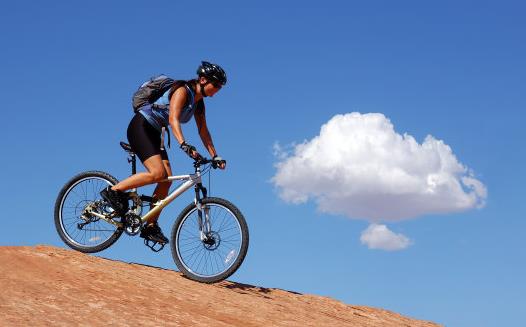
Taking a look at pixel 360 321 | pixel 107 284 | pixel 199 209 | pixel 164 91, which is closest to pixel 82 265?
pixel 107 284

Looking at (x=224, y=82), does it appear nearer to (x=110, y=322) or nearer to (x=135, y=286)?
(x=135, y=286)

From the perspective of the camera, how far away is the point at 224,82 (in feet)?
31.8

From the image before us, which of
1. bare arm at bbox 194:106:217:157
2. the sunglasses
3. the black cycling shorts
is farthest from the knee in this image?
the sunglasses

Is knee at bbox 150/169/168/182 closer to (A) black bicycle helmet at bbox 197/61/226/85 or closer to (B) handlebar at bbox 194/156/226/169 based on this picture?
(B) handlebar at bbox 194/156/226/169

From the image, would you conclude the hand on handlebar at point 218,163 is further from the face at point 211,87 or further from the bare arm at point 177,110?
the face at point 211,87

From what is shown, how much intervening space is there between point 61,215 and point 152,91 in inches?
112

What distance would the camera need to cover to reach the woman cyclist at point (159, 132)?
31.1 feet

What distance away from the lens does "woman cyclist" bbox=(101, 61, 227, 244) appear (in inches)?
374

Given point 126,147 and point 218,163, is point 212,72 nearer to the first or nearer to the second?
point 218,163

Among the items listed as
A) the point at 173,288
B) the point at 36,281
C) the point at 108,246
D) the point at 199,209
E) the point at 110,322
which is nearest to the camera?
the point at 110,322

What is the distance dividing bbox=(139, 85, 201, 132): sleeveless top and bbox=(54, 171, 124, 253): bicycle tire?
128 centimetres

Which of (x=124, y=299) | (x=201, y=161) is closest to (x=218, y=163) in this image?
(x=201, y=161)

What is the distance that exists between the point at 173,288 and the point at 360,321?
3158 millimetres

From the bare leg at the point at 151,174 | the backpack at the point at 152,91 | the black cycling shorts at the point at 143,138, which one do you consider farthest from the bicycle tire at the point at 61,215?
the backpack at the point at 152,91
